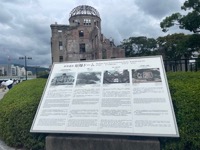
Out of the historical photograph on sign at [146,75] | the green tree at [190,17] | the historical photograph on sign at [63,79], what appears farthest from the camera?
the green tree at [190,17]

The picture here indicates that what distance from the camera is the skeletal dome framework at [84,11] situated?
159 ft

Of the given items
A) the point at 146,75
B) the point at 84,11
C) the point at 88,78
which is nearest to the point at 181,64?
the point at 146,75

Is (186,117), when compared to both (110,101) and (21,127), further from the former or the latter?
(21,127)

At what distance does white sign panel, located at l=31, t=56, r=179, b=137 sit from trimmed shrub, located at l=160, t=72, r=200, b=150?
0.94 feet

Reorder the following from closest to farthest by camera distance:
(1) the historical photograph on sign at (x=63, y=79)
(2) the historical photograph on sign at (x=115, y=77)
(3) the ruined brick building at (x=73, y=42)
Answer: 1. (2) the historical photograph on sign at (x=115, y=77)
2. (1) the historical photograph on sign at (x=63, y=79)
3. (3) the ruined brick building at (x=73, y=42)

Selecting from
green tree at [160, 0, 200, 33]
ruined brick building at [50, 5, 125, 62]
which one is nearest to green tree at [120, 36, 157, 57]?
ruined brick building at [50, 5, 125, 62]

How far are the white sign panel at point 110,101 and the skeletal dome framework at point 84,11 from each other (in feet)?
152

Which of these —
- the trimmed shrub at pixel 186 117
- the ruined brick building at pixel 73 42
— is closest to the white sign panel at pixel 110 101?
the trimmed shrub at pixel 186 117

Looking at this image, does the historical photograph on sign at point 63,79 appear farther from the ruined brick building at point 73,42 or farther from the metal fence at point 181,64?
the ruined brick building at point 73,42

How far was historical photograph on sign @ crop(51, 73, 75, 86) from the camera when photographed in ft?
15.2

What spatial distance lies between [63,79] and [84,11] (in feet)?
154

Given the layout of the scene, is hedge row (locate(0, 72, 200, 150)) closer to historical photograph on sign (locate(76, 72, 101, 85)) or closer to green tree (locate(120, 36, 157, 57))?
historical photograph on sign (locate(76, 72, 101, 85))

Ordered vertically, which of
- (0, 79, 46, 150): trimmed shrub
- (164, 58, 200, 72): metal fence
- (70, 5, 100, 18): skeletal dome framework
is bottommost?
(0, 79, 46, 150): trimmed shrub

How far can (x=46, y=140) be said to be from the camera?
4012 mm
